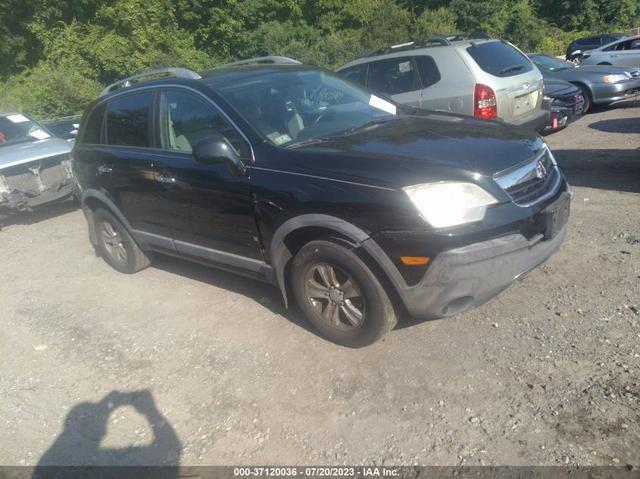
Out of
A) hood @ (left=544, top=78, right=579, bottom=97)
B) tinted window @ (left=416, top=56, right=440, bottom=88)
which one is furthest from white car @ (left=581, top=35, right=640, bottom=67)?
tinted window @ (left=416, top=56, right=440, bottom=88)

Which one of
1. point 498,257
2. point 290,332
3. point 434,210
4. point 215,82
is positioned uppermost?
point 215,82

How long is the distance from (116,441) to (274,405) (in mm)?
919

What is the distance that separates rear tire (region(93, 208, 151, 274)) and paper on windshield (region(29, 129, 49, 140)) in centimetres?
404

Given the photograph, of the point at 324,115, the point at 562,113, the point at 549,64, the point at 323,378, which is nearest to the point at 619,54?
the point at 549,64

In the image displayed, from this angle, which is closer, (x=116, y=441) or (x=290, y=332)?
(x=116, y=441)

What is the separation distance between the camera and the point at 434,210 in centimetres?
307

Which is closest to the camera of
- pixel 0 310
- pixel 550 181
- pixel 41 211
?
pixel 550 181

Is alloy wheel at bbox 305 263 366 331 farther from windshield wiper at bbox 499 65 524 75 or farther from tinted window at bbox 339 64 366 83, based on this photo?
tinted window at bbox 339 64 366 83

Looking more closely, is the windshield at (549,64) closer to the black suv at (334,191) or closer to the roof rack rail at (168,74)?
the black suv at (334,191)

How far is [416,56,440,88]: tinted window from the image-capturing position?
24.9 feet

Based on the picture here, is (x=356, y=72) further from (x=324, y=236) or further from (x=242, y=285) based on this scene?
(x=324, y=236)

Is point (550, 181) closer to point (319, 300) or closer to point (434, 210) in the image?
point (434, 210)

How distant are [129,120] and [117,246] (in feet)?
4.57

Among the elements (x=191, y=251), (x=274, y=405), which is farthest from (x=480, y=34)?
(x=274, y=405)
